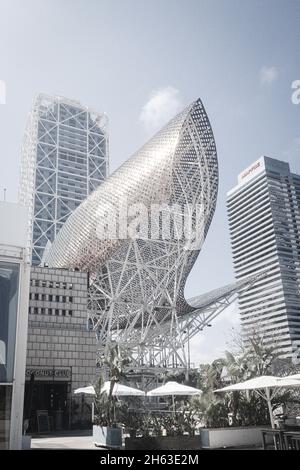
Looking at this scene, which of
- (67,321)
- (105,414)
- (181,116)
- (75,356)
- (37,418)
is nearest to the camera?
(105,414)

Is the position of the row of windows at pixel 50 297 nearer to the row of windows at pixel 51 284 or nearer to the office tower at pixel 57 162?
the row of windows at pixel 51 284

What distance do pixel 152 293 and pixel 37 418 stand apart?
103 ft

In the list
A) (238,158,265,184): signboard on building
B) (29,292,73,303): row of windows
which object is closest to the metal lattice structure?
(29,292,73,303): row of windows

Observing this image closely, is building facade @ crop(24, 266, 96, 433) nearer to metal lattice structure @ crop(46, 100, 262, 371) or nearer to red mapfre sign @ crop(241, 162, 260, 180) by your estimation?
metal lattice structure @ crop(46, 100, 262, 371)

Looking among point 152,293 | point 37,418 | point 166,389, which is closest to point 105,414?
point 166,389

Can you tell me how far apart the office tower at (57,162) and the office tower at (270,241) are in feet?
160

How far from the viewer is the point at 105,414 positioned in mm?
17641

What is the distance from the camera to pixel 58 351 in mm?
37719

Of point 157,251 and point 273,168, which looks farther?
point 273,168


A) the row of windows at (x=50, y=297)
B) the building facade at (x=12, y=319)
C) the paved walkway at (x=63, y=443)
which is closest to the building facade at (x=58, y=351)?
the row of windows at (x=50, y=297)

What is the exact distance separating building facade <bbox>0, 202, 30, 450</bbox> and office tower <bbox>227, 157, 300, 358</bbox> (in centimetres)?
11484

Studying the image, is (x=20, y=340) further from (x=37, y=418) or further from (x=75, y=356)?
(x=75, y=356)

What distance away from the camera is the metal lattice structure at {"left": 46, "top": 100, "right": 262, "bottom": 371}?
55000 millimetres

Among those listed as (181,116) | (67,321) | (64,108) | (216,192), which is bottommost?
(67,321)
